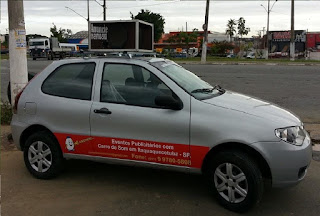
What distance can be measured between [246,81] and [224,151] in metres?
→ 11.6

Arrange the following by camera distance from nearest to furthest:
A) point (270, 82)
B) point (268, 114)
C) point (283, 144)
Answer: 1. point (283, 144)
2. point (268, 114)
3. point (270, 82)

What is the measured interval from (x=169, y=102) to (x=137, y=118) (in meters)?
0.44

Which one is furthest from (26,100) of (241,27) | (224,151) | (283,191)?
(241,27)

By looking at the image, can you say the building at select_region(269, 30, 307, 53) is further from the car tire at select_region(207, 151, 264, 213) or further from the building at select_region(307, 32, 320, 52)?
the car tire at select_region(207, 151, 264, 213)

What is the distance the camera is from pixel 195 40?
75.6 meters

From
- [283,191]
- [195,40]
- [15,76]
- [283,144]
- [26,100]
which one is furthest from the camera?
[195,40]

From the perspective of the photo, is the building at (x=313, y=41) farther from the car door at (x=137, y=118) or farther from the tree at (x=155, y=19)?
the car door at (x=137, y=118)

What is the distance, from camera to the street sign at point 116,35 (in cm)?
511

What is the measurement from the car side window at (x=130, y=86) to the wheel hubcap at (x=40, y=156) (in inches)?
40.7

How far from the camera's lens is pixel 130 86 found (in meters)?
4.46

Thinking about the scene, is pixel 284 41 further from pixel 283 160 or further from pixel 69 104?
pixel 283 160

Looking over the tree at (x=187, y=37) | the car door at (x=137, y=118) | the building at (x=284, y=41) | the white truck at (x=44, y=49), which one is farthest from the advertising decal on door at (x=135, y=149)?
the tree at (x=187, y=37)

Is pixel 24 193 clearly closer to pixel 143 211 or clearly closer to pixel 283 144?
pixel 143 211

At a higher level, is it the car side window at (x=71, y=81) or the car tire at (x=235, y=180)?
the car side window at (x=71, y=81)
